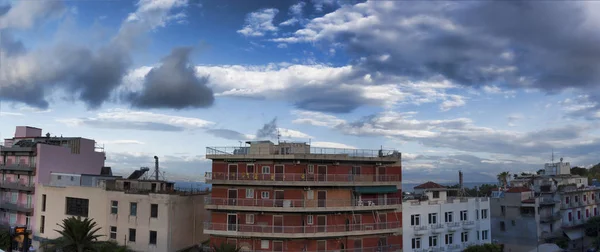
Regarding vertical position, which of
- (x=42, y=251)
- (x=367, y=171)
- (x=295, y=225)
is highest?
(x=367, y=171)

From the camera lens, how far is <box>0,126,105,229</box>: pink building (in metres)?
67.3

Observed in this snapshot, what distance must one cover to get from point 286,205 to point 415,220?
17.2 metres

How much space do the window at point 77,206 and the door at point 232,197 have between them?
19267mm

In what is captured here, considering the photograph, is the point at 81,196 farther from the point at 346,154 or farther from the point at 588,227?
the point at 588,227

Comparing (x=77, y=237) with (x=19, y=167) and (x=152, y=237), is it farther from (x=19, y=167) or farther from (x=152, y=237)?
(x=19, y=167)

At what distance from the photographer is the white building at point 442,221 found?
59.6 m

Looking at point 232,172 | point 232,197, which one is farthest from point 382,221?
point 232,172

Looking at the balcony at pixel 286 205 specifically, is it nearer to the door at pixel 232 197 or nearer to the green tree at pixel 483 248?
the door at pixel 232 197

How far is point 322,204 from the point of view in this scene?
5428cm

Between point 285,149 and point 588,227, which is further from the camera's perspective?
point 588,227

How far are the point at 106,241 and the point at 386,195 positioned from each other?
32884 mm

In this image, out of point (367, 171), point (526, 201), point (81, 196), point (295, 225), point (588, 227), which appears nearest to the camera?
point (295, 225)

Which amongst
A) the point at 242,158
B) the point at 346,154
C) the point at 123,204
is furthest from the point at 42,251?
the point at 346,154

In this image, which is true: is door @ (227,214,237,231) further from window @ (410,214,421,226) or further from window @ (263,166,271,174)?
window @ (410,214,421,226)
